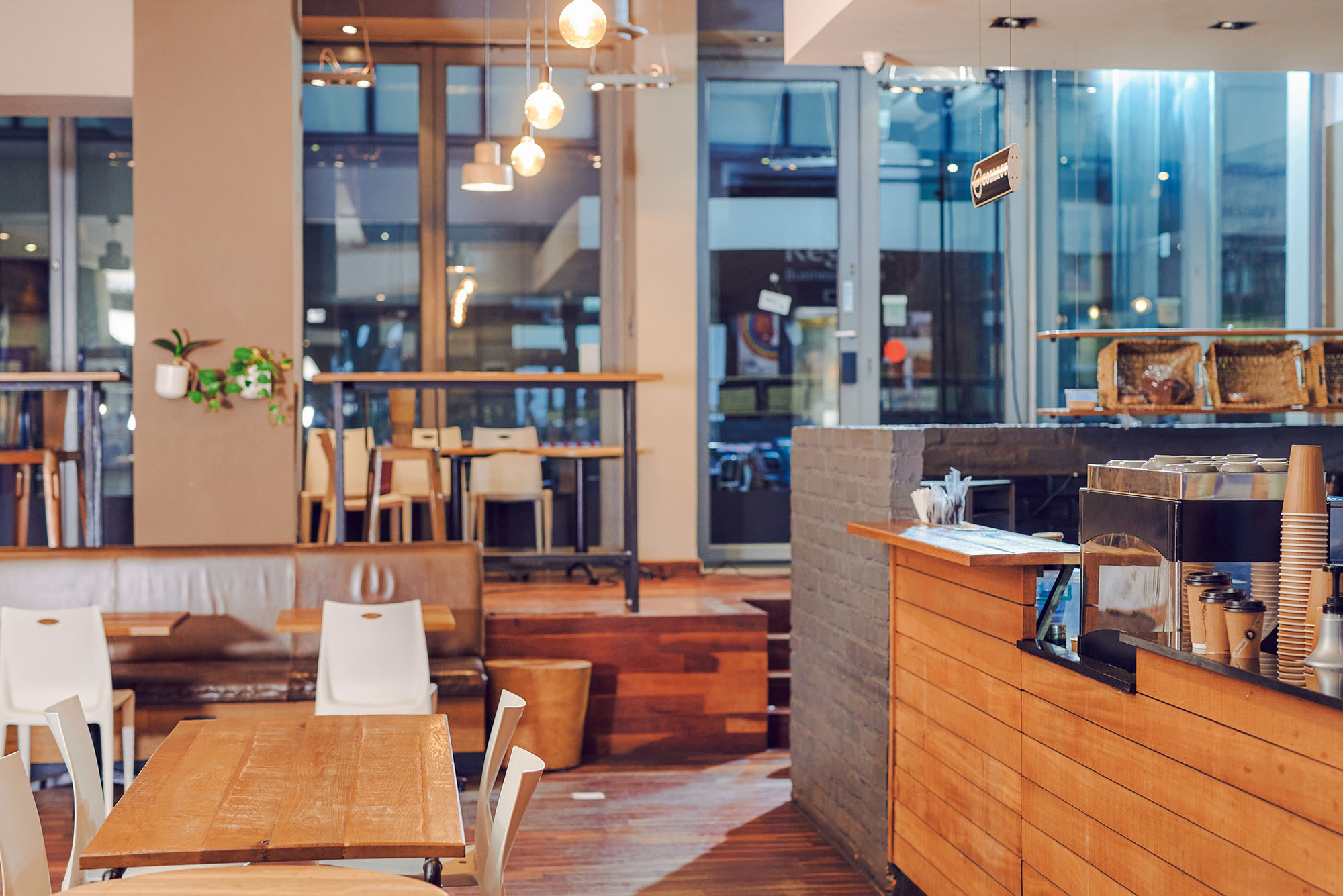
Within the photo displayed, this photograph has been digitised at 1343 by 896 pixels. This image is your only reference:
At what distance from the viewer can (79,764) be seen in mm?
2828

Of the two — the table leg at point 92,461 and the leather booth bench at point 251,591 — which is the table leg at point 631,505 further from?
the table leg at point 92,461

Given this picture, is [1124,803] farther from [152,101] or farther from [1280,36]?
[152,101]

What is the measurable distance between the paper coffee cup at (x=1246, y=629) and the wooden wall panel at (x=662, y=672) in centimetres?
367

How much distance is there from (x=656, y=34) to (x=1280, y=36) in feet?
13.4

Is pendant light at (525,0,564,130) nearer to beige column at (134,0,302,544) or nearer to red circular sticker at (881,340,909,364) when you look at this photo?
beige column at (134,0,302,544)

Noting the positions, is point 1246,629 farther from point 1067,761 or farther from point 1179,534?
point 1067,761

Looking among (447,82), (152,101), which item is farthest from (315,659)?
(447,82)

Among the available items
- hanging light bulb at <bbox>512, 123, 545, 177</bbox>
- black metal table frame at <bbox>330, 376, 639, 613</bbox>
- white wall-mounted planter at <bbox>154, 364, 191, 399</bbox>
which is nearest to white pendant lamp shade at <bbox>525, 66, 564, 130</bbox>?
hanging light bulb at <bbox>512, 123, 545, 177</bbox>

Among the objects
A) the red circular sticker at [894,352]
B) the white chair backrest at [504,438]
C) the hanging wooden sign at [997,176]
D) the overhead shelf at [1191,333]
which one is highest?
the hanging wooden sign at [997,176]

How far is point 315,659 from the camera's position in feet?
17.6

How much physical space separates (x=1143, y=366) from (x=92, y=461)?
506 cm

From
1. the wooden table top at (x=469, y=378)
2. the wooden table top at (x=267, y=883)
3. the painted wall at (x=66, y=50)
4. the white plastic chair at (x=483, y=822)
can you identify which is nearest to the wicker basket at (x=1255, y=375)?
the wooden table top at (x=469, y=378)

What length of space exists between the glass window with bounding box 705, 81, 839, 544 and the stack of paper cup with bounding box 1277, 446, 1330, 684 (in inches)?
237

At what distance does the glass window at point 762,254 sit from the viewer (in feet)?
26.7
